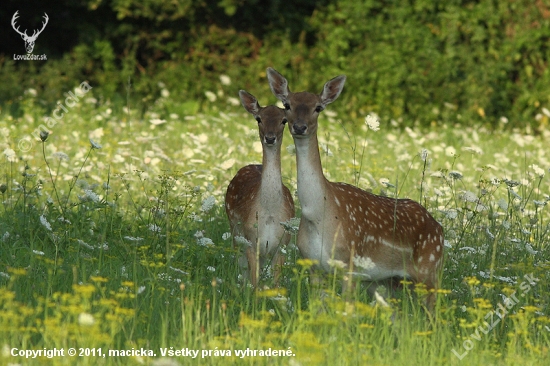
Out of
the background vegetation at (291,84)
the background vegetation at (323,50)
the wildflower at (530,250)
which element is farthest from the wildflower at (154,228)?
the background vegetation at (323,50)

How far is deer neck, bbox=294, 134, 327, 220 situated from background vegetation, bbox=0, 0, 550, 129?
9.60 metres

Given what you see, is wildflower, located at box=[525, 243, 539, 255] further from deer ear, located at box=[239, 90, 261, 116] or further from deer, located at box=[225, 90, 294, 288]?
deer ear, located at box=[239, 90, 261, 116]

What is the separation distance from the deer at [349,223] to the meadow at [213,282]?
16cm

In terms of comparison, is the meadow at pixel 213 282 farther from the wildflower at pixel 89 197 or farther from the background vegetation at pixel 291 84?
the background vegetation at pixel 291 84

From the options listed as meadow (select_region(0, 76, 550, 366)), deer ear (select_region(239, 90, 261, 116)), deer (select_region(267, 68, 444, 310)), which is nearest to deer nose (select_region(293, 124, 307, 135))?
deer (select_region(267, 68, 444, 310))

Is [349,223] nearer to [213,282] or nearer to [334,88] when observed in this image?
[334,88]

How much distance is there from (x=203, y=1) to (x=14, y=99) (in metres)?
3.31

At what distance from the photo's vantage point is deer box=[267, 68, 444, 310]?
539 centimetres

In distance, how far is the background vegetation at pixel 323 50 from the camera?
15.2 m

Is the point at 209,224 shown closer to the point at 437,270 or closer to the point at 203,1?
the point at 437,270

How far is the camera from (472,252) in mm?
6648

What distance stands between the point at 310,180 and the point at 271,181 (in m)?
0.93

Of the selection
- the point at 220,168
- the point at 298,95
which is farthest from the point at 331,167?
the point at 298,95

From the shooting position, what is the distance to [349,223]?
5.52m
